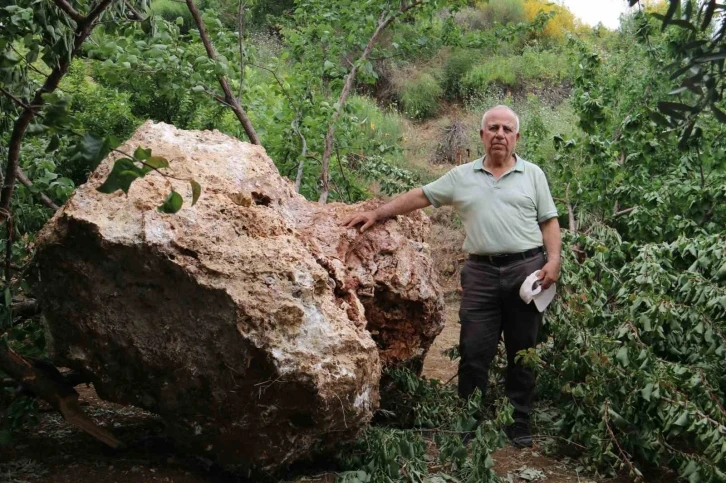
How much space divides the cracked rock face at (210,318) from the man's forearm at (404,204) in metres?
0.77

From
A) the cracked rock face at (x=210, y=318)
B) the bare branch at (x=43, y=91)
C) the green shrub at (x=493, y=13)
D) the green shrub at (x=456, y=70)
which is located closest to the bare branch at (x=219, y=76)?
the cracked rock face at (x=210, y=318)

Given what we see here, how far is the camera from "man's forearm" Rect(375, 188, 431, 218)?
424cm

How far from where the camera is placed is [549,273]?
4211 mm

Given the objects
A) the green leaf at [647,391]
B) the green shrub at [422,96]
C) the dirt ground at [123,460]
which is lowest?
the dirt ground at [123,460]

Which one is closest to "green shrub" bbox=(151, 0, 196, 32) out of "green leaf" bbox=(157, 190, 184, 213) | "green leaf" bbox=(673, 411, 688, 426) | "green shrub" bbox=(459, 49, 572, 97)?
"green shrub" bbox=(459, 49, 572, 97)

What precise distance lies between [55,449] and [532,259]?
8.64 ft

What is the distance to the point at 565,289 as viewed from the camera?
4.64 m

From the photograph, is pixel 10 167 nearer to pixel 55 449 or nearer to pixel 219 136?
pixel 219 136

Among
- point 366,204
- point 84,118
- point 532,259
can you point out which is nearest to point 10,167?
point 366,204

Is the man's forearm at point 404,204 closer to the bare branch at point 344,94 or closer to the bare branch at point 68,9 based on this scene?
the bare branch at point 344,94

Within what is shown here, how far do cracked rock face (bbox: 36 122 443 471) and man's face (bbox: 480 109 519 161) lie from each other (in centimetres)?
130

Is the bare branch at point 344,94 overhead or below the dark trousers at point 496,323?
overhead

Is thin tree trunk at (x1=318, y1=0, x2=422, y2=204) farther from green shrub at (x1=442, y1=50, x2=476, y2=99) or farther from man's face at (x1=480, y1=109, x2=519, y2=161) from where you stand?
green shrub at (x1=442, y1=50, x2=476, y2=99)

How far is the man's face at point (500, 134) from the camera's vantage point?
4312 mm
